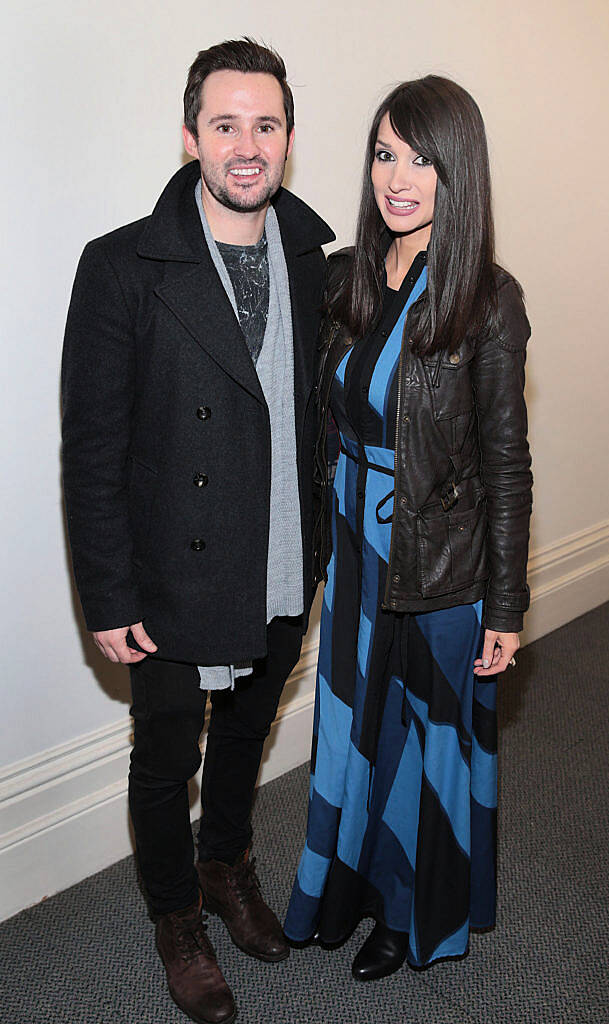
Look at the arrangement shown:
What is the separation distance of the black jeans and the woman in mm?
154

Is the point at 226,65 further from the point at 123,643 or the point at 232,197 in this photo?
the point at 123,643

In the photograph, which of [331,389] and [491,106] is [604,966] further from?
[491,106]

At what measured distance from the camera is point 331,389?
184cm

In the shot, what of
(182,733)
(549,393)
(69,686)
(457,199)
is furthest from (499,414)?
(549,393)

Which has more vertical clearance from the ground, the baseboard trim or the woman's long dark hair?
the woman's long dark hair

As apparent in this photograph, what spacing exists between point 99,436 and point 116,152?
0.74 m

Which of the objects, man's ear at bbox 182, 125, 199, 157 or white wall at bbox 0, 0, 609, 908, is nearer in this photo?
man's ear at bbox 182, 125, 199, 157

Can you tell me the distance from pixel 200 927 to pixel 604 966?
893mm

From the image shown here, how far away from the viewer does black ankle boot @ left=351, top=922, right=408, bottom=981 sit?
6.77 feet

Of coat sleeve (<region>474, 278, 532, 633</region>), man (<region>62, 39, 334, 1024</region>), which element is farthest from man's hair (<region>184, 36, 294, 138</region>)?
coat sleeve (<region>474, 278, 532, 633</region>)

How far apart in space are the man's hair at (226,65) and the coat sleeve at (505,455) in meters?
0.57

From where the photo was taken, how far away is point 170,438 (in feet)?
5.56

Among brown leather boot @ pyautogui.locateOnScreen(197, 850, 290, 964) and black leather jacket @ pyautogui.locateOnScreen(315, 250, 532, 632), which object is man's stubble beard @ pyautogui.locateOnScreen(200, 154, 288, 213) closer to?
black leather jacket @ pyautogui.locateOnScreen(315, 250, 532, 632)

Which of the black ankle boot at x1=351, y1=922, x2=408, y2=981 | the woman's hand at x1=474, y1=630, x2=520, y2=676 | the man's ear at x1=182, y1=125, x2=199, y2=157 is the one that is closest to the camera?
the man's ear at x1=182, y1=125, x2=199, y2=157
